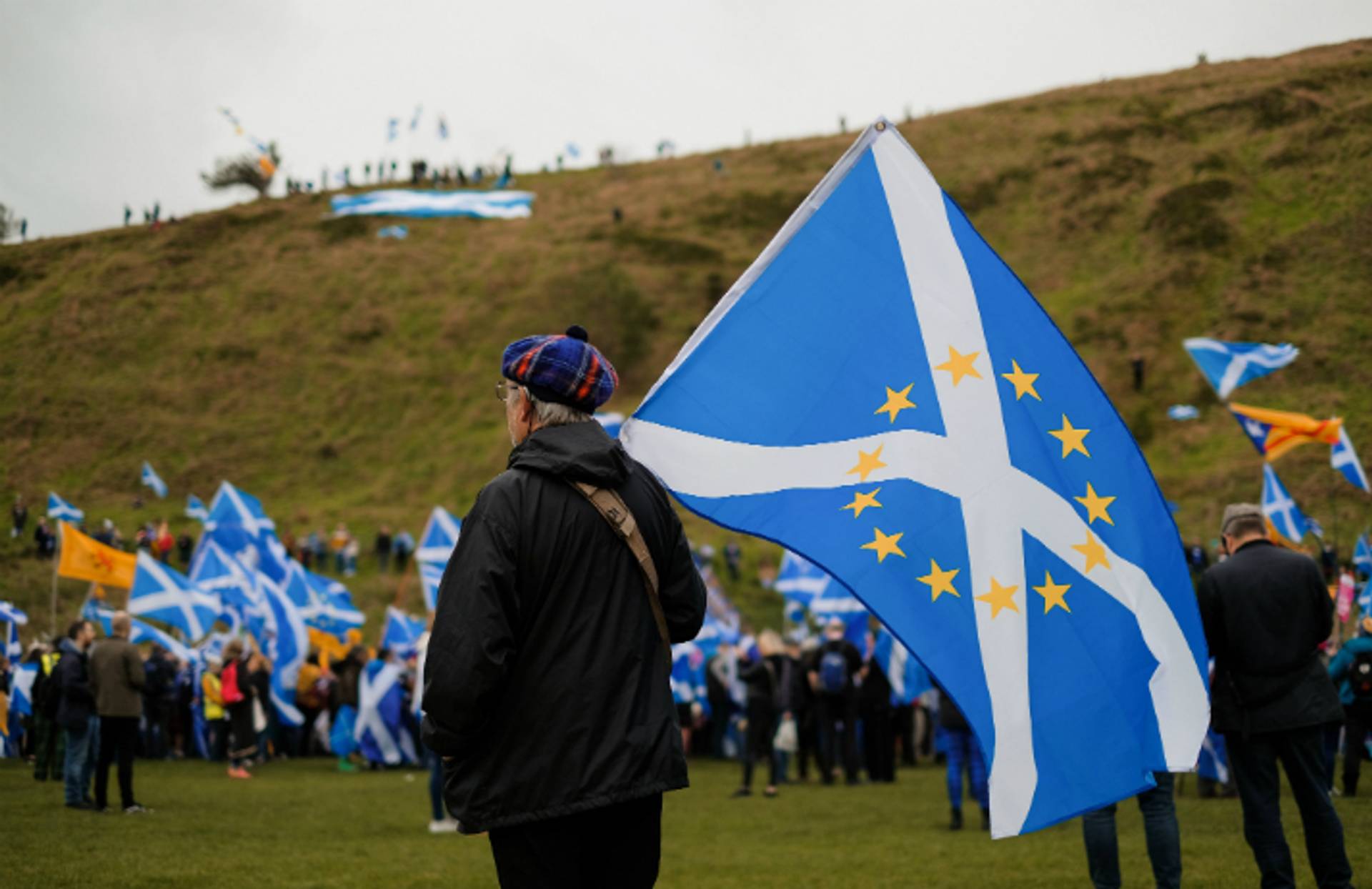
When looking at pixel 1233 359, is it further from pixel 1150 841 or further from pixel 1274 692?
pixel 1150 841

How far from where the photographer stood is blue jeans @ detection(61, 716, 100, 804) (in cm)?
1395

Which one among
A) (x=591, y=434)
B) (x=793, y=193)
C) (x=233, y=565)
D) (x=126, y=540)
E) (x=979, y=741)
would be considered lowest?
(x=979, y=741)

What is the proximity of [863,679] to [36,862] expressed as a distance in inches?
456

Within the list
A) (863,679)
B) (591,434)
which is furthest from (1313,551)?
(591,434)

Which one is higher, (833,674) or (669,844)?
(833,674)

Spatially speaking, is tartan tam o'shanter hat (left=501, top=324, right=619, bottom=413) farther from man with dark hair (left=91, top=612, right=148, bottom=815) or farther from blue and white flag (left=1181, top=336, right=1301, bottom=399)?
blue and white flag (left=1181, top=336, right=1301, bottom=399)

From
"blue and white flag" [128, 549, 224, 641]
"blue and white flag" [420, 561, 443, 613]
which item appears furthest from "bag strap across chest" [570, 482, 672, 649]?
"blue and white flag" [128, 549, 224, 641]

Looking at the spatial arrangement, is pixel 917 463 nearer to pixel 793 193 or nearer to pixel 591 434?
pixel 591 434

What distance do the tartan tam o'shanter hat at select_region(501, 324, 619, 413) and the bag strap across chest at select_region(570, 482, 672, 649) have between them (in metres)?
0.29

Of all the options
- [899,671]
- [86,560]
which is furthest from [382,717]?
[899,671]

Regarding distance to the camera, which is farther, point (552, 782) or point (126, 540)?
point (126, 540)

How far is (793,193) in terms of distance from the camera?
269 ft

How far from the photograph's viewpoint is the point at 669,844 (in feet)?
38.9

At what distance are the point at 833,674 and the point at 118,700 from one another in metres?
8.44
